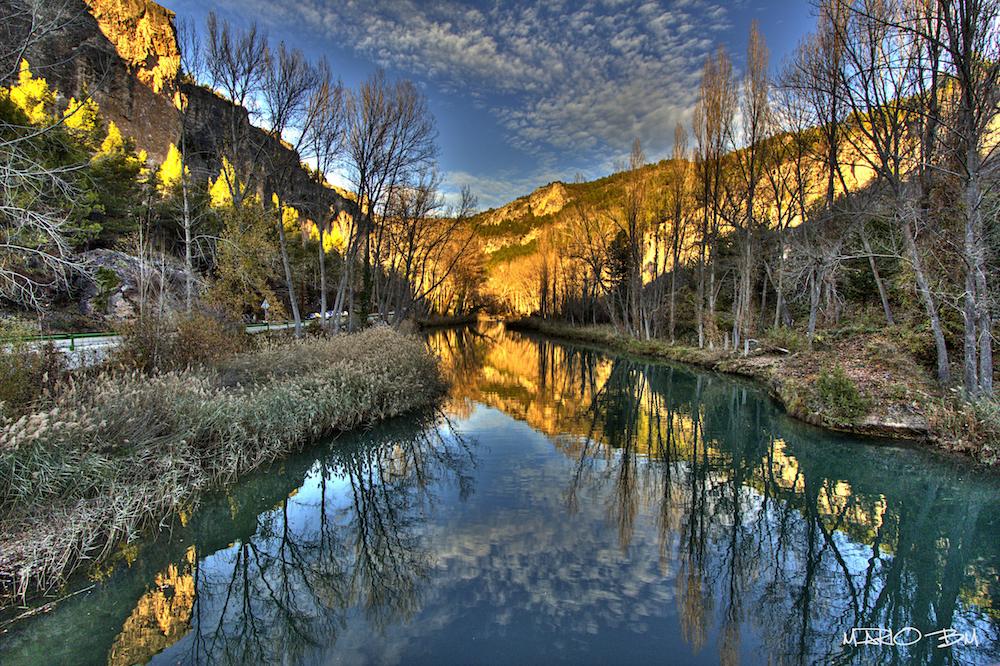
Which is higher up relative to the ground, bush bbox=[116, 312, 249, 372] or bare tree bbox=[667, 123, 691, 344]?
bare tree bbox=[667, 123, 691, 344]

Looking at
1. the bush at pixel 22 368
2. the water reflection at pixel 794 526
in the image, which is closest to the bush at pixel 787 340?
the water reflection at pixel 794 526

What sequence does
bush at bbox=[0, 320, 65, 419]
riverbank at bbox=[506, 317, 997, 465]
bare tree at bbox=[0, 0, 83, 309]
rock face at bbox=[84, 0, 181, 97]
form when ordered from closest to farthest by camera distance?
bare tree at bbox=[0, 0, 83, 309]
bush at bbox=[0, 320, 65, 419]
riverbank at bbox=[506, 317, 997, 465]
rock face at bbox=[84, 0, 181, 97]

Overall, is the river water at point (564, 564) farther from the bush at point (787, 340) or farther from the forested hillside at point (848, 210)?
the bush at point (787, 340)

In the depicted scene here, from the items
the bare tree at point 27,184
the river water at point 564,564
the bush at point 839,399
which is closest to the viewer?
the river water at point 564,564

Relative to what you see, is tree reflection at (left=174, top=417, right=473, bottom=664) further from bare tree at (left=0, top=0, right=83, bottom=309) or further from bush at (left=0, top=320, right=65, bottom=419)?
bare tree at (left=0, top=0, right=83, bottom=309)

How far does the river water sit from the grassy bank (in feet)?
1.48

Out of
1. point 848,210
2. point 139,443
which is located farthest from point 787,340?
point 139,443

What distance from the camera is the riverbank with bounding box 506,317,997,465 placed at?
9.05m

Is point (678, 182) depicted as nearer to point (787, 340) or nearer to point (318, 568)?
point (787, 340)

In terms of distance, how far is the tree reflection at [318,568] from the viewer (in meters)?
4.39

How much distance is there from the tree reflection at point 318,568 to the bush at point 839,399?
28.6ft

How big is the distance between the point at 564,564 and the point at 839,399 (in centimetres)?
916

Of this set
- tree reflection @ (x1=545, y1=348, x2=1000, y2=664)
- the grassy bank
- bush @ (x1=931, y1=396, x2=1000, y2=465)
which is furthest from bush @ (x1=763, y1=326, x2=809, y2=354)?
the grassy bank

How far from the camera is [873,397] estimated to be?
10914mm
